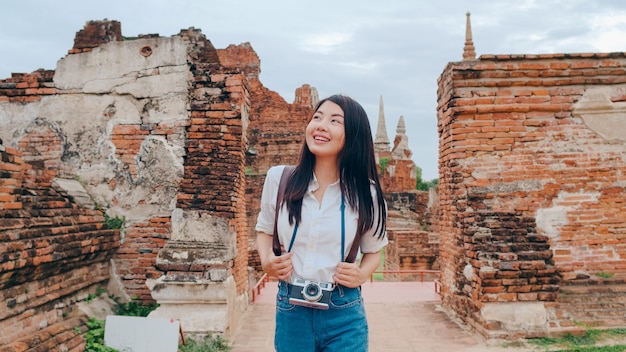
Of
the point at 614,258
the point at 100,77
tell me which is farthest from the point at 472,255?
the point at 100,77

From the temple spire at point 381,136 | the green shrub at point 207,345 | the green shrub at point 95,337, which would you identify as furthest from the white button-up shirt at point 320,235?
the temple spire at point 381,136

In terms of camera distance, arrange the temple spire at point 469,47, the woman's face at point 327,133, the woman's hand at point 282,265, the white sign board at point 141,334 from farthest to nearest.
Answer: the temple spire at point 469,47, the white sign board at point 141,334, the woman's face at point 327,133, the woman's hand at point 282,265

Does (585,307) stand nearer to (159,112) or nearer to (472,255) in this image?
(472,255)

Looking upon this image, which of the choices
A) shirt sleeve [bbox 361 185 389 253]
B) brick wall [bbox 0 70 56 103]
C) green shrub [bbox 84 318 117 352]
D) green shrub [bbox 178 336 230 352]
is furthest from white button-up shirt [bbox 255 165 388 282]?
brick wall [bbox 0 70 56 103]

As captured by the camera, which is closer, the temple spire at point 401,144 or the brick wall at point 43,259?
the brick wall at point 43,259

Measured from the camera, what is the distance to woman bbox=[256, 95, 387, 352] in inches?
79.2

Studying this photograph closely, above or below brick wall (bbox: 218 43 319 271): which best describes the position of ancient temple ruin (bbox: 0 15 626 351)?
below

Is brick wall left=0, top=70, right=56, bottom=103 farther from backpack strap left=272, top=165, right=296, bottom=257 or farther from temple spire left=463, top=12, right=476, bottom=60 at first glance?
temple spire left=463, top=12, right=476, bottom=60

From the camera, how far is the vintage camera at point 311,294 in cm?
194

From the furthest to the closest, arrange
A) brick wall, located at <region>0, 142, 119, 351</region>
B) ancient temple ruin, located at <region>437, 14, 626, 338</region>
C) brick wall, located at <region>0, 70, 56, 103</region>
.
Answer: brick wall, located at <region>0, 70, 56, 103</region> < ancient temple ruin, located at <region>437, 14, 626, 338</region> < brick wall, located at <region>0, 142, 119, 351</region>

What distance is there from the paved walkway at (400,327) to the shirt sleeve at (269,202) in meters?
3.26

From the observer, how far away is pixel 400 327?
5.93 metres

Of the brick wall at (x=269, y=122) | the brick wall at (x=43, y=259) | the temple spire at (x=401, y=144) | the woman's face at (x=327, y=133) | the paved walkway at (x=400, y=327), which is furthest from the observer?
the temple spire at (x=401, y=144)

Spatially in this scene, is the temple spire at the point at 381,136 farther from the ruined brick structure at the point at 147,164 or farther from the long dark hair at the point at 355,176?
the long dark hair at the point at 355,176
